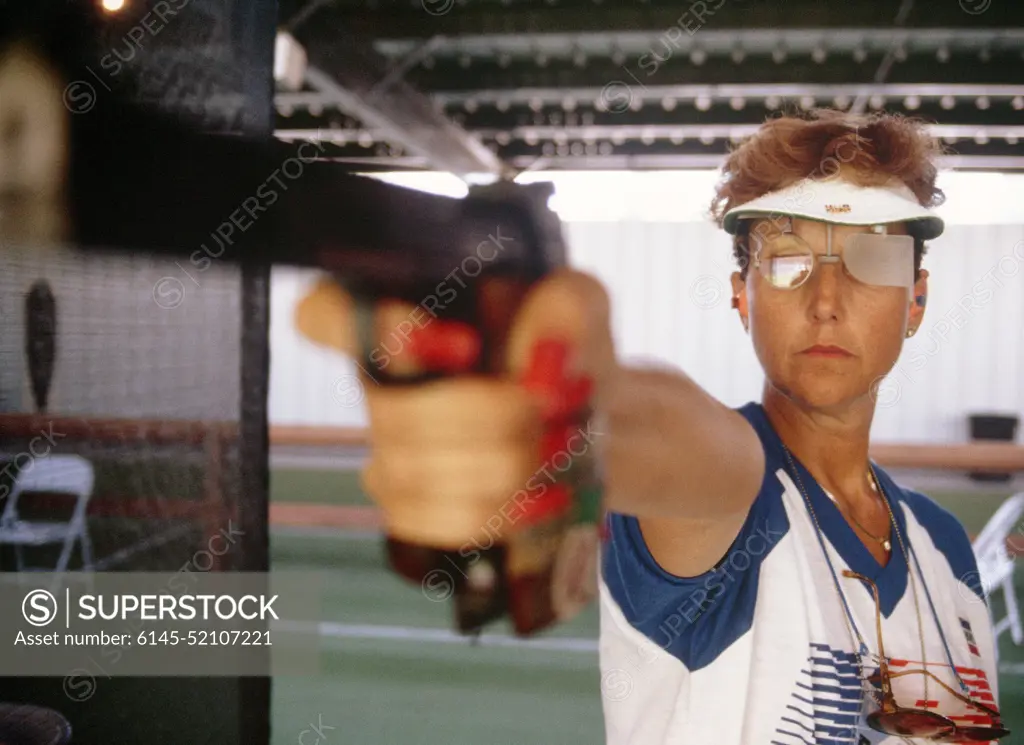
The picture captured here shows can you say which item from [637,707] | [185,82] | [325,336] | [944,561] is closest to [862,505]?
[944,561]

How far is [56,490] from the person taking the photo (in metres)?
2.10

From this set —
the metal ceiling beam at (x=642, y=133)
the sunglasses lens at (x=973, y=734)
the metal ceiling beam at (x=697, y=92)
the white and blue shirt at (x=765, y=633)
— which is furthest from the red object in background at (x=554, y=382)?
the metal ceiling beam at (x=642, y=133)

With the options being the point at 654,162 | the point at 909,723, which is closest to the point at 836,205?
the point at 909,723

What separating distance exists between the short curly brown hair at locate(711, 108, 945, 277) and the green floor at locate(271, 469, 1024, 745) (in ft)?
5.09

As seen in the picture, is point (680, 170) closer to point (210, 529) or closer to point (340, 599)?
point (340, 599)

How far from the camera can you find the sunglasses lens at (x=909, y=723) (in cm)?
74

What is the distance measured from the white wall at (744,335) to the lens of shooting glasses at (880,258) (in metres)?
3.58

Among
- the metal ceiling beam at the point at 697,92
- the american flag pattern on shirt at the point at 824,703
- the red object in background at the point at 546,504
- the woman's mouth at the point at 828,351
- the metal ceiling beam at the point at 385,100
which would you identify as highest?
the metal ceiling beam at the point at 697,92

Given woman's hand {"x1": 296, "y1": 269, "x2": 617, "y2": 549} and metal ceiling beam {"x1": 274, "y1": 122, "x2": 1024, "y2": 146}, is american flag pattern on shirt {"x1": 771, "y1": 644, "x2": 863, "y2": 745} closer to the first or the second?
woman's hand {"x1": 296, "y1": 269, "x2": 617, "y2": 549}

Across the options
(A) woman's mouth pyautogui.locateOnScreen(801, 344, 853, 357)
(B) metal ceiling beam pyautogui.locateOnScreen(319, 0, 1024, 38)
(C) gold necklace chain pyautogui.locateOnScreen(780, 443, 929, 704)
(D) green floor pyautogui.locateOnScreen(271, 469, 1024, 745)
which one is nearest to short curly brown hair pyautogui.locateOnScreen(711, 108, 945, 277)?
(A) woman's mouth pyautogui.locateOnScreen(801, 344, 853, 357)

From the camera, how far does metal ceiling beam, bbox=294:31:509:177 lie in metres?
1.97

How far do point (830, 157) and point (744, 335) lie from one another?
3.99 meters

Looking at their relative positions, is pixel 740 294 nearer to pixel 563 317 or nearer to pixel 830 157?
pixel 830 157

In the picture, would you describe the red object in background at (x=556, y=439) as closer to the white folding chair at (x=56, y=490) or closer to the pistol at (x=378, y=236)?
the pistol at (x=378, y=236)
